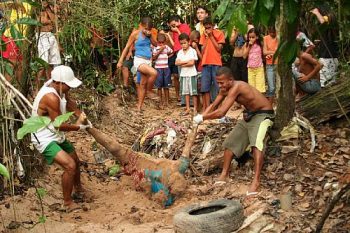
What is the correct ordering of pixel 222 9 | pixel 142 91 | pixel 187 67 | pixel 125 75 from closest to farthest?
pixel 222 9
pixel 187 67
pixel 142 91
pixel 125 75

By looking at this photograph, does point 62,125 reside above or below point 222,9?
below

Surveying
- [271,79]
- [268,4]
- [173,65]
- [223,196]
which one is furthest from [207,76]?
[268,4]

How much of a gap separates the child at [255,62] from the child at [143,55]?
180 cm

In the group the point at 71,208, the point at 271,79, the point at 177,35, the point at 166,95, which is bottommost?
the point at 71,208

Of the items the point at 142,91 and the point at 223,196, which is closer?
the point at 223,196

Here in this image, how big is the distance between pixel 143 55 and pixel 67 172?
4215 mm

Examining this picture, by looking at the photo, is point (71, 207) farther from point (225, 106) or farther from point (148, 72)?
point (148, 72)

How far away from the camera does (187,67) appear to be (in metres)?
10.3

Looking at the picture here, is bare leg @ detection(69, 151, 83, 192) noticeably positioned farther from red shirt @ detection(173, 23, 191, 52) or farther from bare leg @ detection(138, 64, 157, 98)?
red shirt @ detection(173, 23, 191, 52)

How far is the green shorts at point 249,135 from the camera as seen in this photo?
685 centimetres

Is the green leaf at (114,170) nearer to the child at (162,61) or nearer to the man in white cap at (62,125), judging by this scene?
the man in white cap at (62,125)

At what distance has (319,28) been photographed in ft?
14.6

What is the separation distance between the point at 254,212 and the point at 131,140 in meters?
4.06

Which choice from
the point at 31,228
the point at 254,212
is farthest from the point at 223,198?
the point at 31,228
